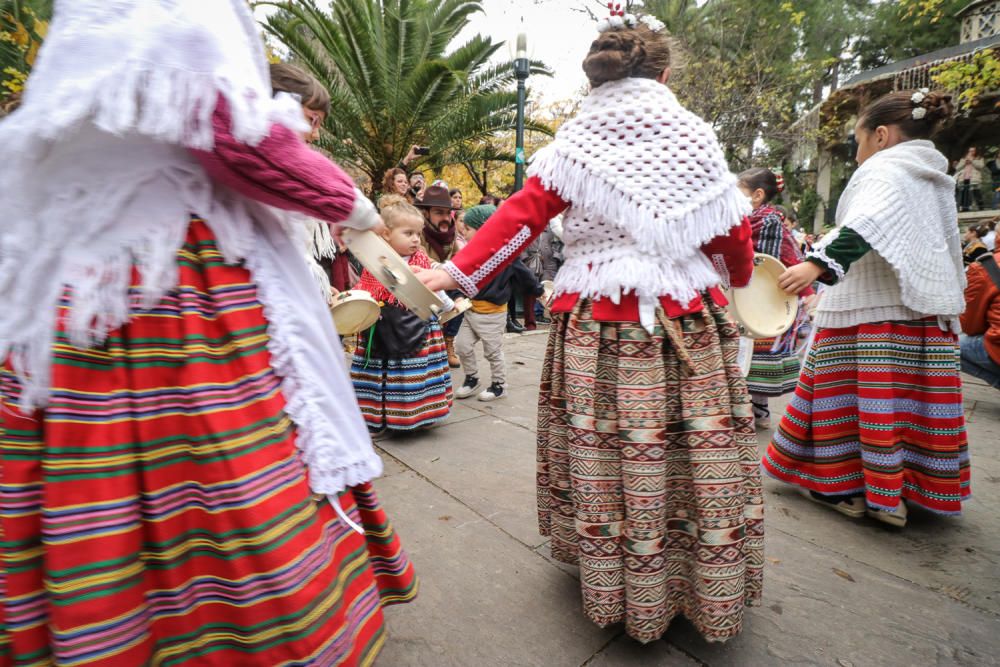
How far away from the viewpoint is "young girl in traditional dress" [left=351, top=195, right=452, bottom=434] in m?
3.68

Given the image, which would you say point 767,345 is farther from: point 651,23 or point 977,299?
point 651,23

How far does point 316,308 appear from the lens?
140cm

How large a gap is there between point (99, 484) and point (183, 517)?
18 cm

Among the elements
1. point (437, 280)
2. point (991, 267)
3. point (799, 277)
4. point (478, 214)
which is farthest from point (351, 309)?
point (991, 267)

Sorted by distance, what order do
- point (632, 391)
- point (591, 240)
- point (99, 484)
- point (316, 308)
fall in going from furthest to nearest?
point (591, 240)
point (632, 391)
point (316, 308)
point (99, 484)

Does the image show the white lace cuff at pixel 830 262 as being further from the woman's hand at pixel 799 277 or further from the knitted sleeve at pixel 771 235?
the knitted sleeve at pixel 771 235

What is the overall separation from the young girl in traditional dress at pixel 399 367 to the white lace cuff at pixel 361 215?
222 centimetres

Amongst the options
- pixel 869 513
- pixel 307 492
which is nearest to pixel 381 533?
pixel 307 492

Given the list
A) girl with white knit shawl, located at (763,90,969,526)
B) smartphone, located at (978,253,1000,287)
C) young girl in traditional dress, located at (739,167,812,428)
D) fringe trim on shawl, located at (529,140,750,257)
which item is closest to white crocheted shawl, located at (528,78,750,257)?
fringe trim on shawl, located at (529,140,750,257)

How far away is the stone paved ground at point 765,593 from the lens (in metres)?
1.78

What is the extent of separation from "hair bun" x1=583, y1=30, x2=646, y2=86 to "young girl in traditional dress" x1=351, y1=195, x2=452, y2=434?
2.05 meters

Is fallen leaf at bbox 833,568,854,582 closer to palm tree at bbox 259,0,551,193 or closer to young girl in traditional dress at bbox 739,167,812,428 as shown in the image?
young girl in traditional dress at bbox 739,167,812,428

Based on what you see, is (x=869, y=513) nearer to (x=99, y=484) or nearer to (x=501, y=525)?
(x=501, y=525)

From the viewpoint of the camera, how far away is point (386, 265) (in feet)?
4.92
